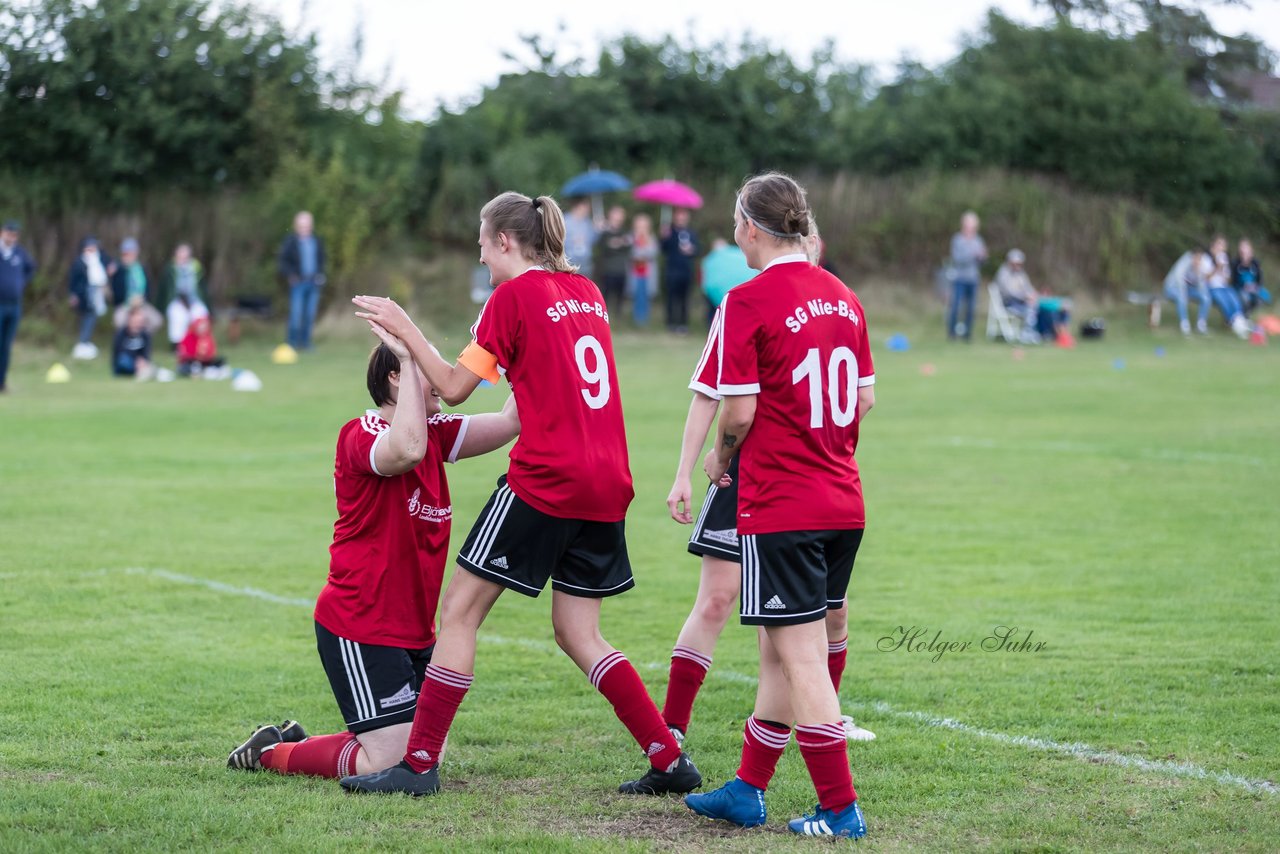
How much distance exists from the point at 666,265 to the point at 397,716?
78.4 ft

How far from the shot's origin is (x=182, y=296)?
2509cm

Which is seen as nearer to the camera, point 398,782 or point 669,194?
point 398,782

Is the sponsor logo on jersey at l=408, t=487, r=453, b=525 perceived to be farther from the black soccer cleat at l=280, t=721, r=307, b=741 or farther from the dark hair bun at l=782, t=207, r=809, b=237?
the dark hair bun at l=782, t=207, r=809, b=237

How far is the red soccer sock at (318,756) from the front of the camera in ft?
16.5

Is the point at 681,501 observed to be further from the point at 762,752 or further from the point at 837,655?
the point at 837,655

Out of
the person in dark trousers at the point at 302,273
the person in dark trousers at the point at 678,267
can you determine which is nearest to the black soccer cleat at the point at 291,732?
the person in dark trousers at the point at 302,273

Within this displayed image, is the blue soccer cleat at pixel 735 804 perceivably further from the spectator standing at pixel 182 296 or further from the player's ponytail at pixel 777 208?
the spectator standing at pixel 182 296

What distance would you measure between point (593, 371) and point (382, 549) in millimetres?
930

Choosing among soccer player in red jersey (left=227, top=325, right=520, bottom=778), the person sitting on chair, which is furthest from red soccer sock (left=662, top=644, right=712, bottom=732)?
the person sitting on chair

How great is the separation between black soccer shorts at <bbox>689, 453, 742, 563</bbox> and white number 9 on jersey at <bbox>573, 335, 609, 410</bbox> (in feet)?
2.14

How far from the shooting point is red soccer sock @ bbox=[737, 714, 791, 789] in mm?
4547

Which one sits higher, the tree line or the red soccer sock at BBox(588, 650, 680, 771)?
the tree line

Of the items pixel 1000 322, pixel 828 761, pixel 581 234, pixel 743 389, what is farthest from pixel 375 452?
pixel 1000 322

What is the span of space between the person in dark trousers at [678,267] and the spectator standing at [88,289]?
32.5 feet
